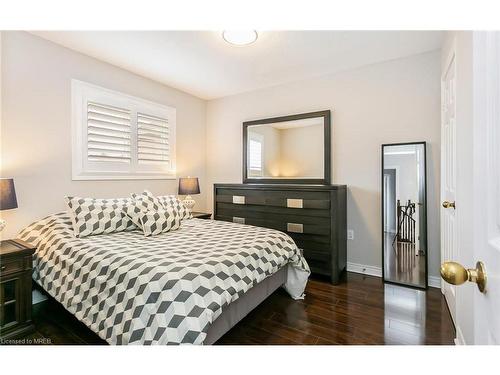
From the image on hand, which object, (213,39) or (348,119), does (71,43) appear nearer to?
(213,39)

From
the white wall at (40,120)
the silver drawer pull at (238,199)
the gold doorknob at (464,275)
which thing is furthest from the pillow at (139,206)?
the gold doorknob at (464,275)

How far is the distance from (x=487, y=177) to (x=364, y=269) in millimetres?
2866

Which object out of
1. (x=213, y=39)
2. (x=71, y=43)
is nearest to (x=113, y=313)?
(x=213, y=39)

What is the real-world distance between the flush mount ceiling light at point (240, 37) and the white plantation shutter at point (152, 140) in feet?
5.16

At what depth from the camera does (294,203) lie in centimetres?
301

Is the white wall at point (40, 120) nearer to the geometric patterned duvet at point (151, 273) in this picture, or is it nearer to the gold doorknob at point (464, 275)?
the geometric patterned duvet at point (151, 273)

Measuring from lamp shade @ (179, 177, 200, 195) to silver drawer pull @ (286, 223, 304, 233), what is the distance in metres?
1.49

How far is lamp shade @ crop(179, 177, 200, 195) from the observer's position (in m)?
3.59

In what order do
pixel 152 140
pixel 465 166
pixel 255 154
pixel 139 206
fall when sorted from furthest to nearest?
pixel 255 154 → pixel 152 140 → pixel 139 206 → pixel 465 166

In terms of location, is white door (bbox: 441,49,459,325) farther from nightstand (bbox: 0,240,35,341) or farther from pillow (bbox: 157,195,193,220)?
nightstand (bbox: 0,240,35,341)

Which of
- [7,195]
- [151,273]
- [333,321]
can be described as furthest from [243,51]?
[333,321]

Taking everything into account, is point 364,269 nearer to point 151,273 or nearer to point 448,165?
point 448,165
